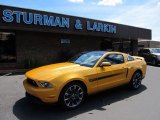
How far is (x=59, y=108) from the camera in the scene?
551 cm

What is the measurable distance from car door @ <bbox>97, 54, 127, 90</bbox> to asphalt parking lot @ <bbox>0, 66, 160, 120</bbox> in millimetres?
489

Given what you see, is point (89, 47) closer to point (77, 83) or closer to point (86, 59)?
point (86, 59)

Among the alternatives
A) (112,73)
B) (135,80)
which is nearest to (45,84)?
(112,73)

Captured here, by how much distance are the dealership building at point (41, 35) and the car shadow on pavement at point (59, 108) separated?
7334mm

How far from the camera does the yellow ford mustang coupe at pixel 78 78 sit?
5062 mm

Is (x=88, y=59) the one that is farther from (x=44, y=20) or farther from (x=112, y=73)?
(x=44, y=20)

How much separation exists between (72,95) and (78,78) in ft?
1.56

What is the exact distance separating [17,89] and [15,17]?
5989mm

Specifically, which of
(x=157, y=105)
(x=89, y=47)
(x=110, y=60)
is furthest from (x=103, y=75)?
(x=89, y=47)

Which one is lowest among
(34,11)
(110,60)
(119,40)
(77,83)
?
(77,83)

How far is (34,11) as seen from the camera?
42.6 feet

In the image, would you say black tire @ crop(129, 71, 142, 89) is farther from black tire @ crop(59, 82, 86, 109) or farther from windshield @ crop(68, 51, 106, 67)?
black tire @ crop(59, 82, 86, 109)

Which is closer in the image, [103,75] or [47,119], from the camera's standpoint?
[47,119]

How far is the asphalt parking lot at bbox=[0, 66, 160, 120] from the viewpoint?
4.94 meters
